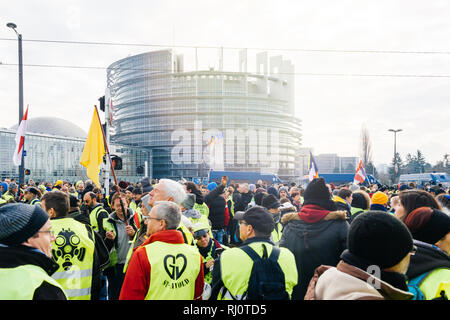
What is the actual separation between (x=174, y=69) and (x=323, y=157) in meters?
90.1

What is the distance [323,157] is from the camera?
5586 inches

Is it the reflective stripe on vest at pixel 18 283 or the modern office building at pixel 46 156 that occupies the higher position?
the modern office building at pixel 46 156

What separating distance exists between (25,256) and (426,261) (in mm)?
2530

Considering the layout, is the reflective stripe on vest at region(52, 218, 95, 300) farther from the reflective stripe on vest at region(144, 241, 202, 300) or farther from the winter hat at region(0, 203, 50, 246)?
the winter hat at region(0, 203, 50, 246)

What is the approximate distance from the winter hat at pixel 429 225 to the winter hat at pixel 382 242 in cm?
96

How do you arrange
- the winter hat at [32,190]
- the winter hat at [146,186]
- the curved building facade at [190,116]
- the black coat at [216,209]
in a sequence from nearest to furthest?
the winter hat at [146,186] < the black coat at [216,209] < the winter hat at [32,190] < the curved building facade at [190,116]

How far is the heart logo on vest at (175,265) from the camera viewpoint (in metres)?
2.52

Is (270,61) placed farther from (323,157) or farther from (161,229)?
(161,229)

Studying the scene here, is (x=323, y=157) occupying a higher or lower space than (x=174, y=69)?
lower

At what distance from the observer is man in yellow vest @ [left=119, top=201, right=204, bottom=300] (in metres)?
2.44

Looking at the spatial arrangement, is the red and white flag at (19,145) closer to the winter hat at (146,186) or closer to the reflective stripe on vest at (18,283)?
the winter hat at (146,186)

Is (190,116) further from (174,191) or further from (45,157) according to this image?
(174,191)

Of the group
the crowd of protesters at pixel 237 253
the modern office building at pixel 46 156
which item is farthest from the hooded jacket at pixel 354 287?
the modern office building at pixel 46 156
